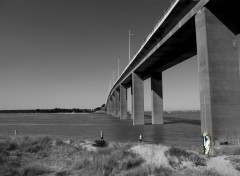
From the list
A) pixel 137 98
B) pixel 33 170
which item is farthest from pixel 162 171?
pixel 137 98

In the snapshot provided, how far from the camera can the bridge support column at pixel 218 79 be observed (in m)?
18.7

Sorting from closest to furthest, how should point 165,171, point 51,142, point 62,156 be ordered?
point 165,171, point 62,156, point 51,142

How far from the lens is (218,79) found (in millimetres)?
18906

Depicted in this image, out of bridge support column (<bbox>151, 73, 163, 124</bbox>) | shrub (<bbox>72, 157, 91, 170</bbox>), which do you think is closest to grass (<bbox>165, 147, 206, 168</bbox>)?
shrub (<bbox>72, 157, 91, 170</bbox>)

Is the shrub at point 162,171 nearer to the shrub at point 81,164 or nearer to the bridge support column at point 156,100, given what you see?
the shrub at point 81,164

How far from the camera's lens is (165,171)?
36.8ft

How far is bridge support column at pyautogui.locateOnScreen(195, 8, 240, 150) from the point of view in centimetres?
1866

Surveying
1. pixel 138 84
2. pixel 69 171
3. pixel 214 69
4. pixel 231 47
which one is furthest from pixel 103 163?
pixel 138 84

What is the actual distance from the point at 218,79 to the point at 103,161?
11692 millimetres

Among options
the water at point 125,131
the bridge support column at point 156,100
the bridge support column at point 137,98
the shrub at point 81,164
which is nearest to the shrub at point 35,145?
the shrub at point 81,164

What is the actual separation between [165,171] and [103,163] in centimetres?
291

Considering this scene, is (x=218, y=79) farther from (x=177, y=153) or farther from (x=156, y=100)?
(x=156, y=100)

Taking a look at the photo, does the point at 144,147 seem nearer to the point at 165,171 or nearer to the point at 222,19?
the point at 165,171

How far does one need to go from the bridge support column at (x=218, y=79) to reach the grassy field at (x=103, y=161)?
9.40 feet
